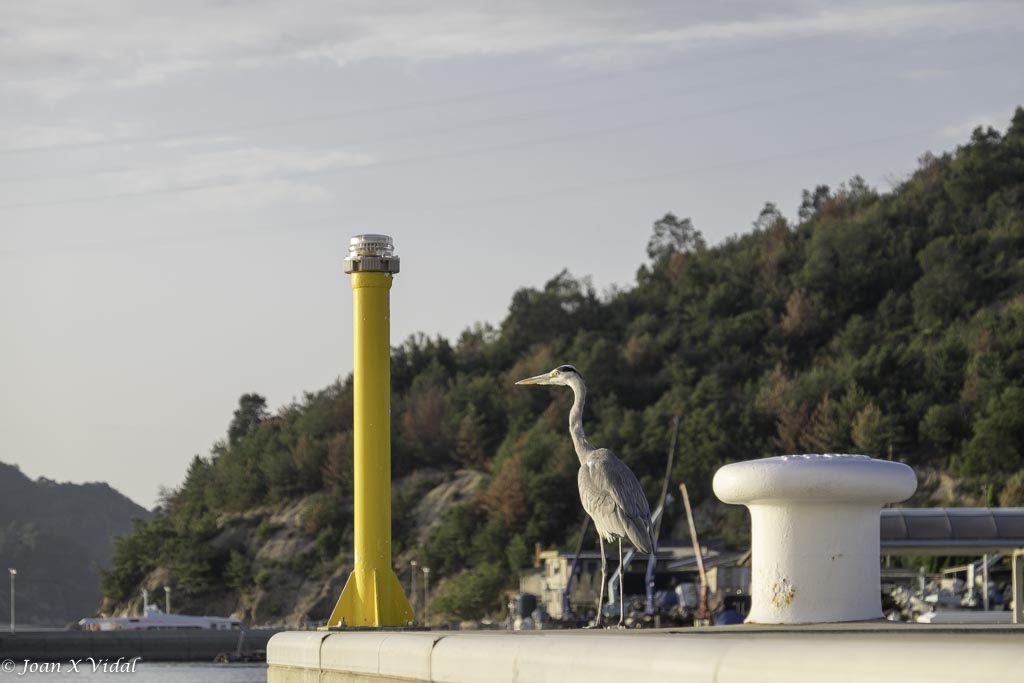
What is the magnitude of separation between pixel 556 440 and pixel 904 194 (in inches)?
1685

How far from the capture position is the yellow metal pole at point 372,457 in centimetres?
1881

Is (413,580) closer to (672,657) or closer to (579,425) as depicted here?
Answer: (579,425)

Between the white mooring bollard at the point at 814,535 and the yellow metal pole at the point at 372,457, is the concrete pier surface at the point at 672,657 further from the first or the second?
the yellow metal pole at the point at 372,457

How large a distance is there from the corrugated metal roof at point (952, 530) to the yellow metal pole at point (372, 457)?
786cm

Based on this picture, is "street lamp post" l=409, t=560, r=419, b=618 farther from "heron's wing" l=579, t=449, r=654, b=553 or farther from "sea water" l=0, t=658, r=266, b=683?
"heron's wing" l=579, t=449, r=654, b=553

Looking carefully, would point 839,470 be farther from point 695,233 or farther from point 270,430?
point 695,233

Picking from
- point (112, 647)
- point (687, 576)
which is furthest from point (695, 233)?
point (112, 647)

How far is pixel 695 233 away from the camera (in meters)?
152

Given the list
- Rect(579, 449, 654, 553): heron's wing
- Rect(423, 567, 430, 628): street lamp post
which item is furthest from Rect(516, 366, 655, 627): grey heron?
Rect(423, 567, 430, 628): street lamp post

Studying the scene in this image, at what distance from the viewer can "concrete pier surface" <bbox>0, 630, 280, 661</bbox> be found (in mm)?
84625

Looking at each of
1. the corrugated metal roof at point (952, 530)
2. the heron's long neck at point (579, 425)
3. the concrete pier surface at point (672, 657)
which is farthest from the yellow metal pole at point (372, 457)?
the corrugated metal roof at point (952, 530)

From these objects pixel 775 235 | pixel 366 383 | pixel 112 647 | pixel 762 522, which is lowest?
pixel 112 647

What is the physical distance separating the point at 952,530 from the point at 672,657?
16.3 meters

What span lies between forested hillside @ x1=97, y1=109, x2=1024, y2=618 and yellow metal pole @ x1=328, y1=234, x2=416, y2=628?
65.3m
